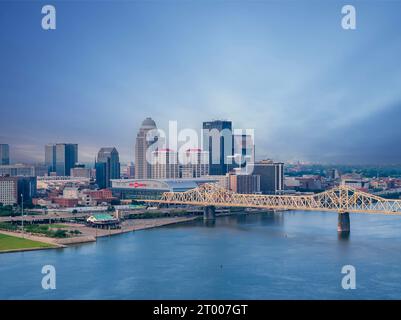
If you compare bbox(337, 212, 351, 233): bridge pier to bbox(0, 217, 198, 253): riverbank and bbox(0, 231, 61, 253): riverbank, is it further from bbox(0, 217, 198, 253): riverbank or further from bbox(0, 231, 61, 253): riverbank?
bbox(0, 231, 61, 253): riverbank

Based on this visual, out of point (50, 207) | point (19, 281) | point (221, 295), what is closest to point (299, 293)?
point (221, 295)

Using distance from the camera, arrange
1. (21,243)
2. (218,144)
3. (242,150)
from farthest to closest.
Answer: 1. (218,144)
2. (242,150)
3. (21,243)

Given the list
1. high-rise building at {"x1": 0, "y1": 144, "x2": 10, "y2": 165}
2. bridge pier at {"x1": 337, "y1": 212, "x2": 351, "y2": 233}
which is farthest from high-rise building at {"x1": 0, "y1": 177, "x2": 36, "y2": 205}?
bridge pier at {"x1": 337, "y1": 212, "x2": 351, "y2": 233}

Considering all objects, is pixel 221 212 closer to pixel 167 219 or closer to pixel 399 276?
pixel 167 219

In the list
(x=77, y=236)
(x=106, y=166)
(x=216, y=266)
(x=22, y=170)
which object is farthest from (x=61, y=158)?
(x=216, y=266)

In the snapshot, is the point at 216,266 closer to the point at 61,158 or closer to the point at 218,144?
the point at 61,158

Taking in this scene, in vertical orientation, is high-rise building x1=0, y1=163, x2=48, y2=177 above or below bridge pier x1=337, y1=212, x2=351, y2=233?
above
